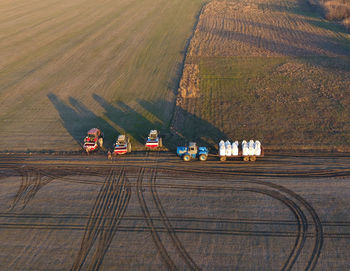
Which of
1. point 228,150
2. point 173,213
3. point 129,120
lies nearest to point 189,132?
point 228,150

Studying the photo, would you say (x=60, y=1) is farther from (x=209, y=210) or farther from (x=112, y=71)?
(x=209, y=210)

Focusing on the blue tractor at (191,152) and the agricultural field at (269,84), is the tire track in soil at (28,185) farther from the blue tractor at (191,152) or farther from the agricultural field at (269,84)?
the agricultural field at (269,84)

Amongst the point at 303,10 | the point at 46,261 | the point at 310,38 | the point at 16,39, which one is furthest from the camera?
the point at 303,10

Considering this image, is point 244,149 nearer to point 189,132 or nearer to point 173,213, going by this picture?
point 189,132

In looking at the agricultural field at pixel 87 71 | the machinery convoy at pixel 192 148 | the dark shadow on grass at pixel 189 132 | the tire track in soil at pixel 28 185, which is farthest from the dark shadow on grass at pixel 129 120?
the tire track in soil at pixel 28 185

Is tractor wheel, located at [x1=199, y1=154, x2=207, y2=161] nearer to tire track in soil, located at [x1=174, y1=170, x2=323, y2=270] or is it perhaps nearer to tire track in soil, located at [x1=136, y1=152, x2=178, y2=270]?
tire track in soil, located at [x1=174, y1=170, x2=323, y2=270]

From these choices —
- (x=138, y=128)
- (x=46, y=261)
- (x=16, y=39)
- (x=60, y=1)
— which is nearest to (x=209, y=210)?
(x=46, y=261)
